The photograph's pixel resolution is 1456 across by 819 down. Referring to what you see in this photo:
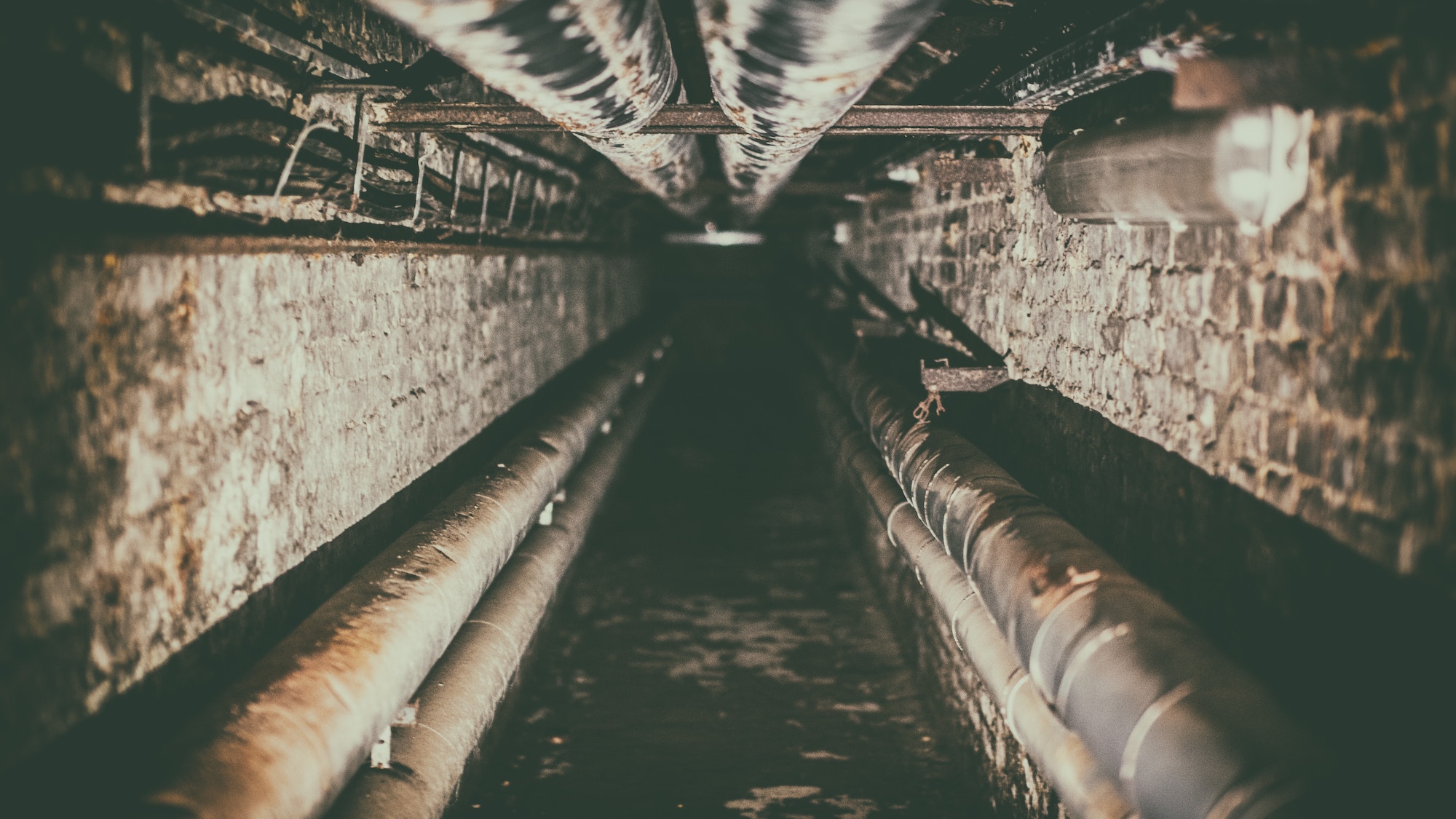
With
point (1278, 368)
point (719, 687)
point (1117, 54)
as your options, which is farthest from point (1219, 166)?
point (719, 687)

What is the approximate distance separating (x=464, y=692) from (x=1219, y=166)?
94.5 inches

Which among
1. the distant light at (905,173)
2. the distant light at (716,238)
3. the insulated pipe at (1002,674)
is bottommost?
the insulated pipe at (1002,674)

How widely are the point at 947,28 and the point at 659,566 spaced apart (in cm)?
403

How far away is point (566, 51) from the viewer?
155 centimetres

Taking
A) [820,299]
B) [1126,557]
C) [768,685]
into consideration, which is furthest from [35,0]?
[820,299]

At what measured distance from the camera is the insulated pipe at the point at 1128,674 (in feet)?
4.02

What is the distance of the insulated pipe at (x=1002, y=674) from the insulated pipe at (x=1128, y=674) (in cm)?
17

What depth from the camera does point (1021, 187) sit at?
3.57 metres

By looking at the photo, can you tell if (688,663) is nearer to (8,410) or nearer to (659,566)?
(659,566)

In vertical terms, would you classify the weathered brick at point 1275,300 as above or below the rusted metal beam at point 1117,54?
below

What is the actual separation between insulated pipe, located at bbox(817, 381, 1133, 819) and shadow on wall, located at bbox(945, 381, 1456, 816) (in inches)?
16.0

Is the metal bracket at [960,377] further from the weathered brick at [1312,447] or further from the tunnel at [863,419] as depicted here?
the weathered brick at [1312,447]

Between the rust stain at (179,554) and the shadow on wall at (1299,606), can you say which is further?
the rust stain at (179,554)

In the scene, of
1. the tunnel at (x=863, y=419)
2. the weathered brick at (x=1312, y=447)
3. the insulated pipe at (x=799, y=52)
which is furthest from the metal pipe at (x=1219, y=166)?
the insulated pipe at (x=799, y=52)
